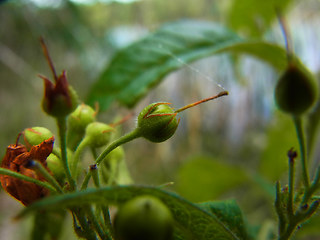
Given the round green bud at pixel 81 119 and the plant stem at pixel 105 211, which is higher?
the round green bud at pixel 81 119

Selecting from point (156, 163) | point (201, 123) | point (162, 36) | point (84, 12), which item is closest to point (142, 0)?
point (84, 12)

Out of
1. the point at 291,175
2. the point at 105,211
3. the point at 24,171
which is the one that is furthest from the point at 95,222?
the point at 291,175

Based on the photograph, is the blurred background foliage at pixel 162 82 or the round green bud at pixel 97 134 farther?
the blurred background foliage at pixel 162 82

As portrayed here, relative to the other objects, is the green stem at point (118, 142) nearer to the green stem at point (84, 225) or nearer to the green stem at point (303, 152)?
the green stem at point (84, 225)

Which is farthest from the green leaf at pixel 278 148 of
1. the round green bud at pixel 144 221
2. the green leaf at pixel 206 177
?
the round green bud at pixel 144 221

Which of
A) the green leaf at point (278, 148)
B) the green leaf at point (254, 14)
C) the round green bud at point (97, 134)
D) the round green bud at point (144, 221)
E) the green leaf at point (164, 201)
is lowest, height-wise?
the round green bud at point (144, 221)

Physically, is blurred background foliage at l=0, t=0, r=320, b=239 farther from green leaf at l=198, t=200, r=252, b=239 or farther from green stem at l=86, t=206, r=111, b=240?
green stem at l=86, t=206, r=111, b=240

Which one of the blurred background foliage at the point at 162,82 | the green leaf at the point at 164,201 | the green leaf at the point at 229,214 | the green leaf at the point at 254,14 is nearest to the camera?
the green leaf at the point at 164,201
